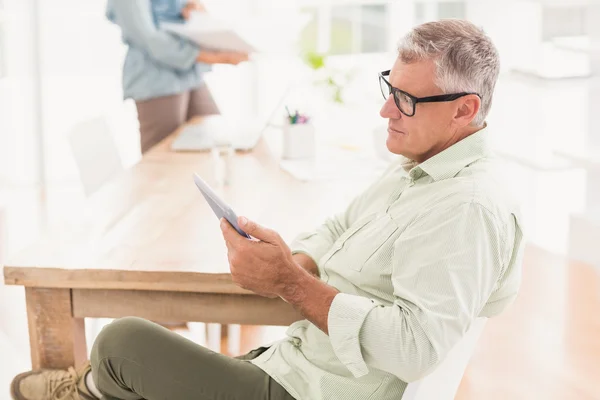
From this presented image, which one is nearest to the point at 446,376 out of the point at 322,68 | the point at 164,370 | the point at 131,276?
the point at 164,370

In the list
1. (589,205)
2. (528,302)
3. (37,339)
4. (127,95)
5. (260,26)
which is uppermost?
(260,26)

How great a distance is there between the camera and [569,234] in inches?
178

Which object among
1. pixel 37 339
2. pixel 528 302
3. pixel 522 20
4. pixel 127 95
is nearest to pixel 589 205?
pixel 528 302

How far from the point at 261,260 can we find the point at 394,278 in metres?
0.25

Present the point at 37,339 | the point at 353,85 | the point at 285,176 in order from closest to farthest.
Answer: the point at 37,339 < the point at 285,176 < the point at 353,85

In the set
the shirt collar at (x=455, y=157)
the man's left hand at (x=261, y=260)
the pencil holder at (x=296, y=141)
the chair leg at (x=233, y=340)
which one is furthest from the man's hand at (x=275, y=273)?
the chair leg at (x=233, y=340)

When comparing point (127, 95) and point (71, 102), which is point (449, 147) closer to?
point (127, 95)

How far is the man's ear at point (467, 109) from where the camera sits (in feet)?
5.56

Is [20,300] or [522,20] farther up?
[522,20]

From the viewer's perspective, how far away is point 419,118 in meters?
1.74

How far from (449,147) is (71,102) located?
445cm

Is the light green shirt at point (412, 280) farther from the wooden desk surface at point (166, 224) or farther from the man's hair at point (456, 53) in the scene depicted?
the wooden desk surface at point (166, 224)

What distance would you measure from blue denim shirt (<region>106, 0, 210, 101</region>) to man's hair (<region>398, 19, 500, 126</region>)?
6.16 ft

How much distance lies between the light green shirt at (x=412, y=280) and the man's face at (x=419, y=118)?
1.4 inches
